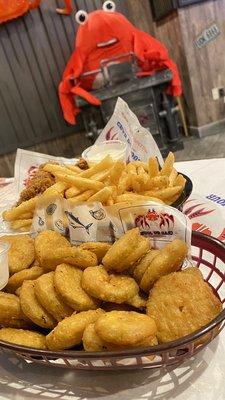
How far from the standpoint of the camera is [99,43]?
4398mm

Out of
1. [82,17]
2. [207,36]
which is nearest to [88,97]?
[82,17]

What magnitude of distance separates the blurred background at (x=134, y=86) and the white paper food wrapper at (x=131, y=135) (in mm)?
2802

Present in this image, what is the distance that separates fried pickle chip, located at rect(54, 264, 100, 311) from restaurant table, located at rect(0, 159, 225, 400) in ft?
0.52

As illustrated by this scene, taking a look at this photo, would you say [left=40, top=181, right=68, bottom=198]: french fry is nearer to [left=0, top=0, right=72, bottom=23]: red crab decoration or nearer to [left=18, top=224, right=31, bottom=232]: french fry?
[left=18, top=224, right=31, bottom=232]: french fry

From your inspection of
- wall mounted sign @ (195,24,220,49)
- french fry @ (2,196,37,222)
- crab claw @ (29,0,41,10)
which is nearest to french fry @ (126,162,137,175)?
french fry @ (2,196,37,222)

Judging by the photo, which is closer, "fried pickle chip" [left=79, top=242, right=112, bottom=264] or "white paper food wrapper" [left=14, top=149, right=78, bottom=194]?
"fried pickle chip" [left=79, top=242, right=112, bottom=264]

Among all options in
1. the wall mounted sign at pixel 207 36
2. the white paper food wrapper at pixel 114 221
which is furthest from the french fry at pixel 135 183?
the wall mounted sign at pixel 207 36

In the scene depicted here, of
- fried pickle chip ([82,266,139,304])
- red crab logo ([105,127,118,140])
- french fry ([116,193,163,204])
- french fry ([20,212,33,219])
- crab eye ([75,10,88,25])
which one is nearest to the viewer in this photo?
fried pickle chip ([82,266,139,304])

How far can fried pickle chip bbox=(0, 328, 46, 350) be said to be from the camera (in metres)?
0.77

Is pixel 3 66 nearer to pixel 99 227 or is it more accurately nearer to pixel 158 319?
pixel 99 227

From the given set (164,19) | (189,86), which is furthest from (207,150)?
(164,19)

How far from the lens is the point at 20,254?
988 millimetres

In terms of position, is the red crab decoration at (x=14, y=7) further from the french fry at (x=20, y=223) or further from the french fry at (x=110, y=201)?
the french fry at (x=110, y=201)

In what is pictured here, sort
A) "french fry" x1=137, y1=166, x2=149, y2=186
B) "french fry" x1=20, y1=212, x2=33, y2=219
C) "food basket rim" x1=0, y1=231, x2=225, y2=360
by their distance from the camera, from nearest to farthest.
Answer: "food basket rim" x1=0, y1=231, x2=225, y2=360 < "french fry" x1=137, y1=166, x2=149, y2=186 < "french fry" x1=20, y1=212, x2=33, y2=219
